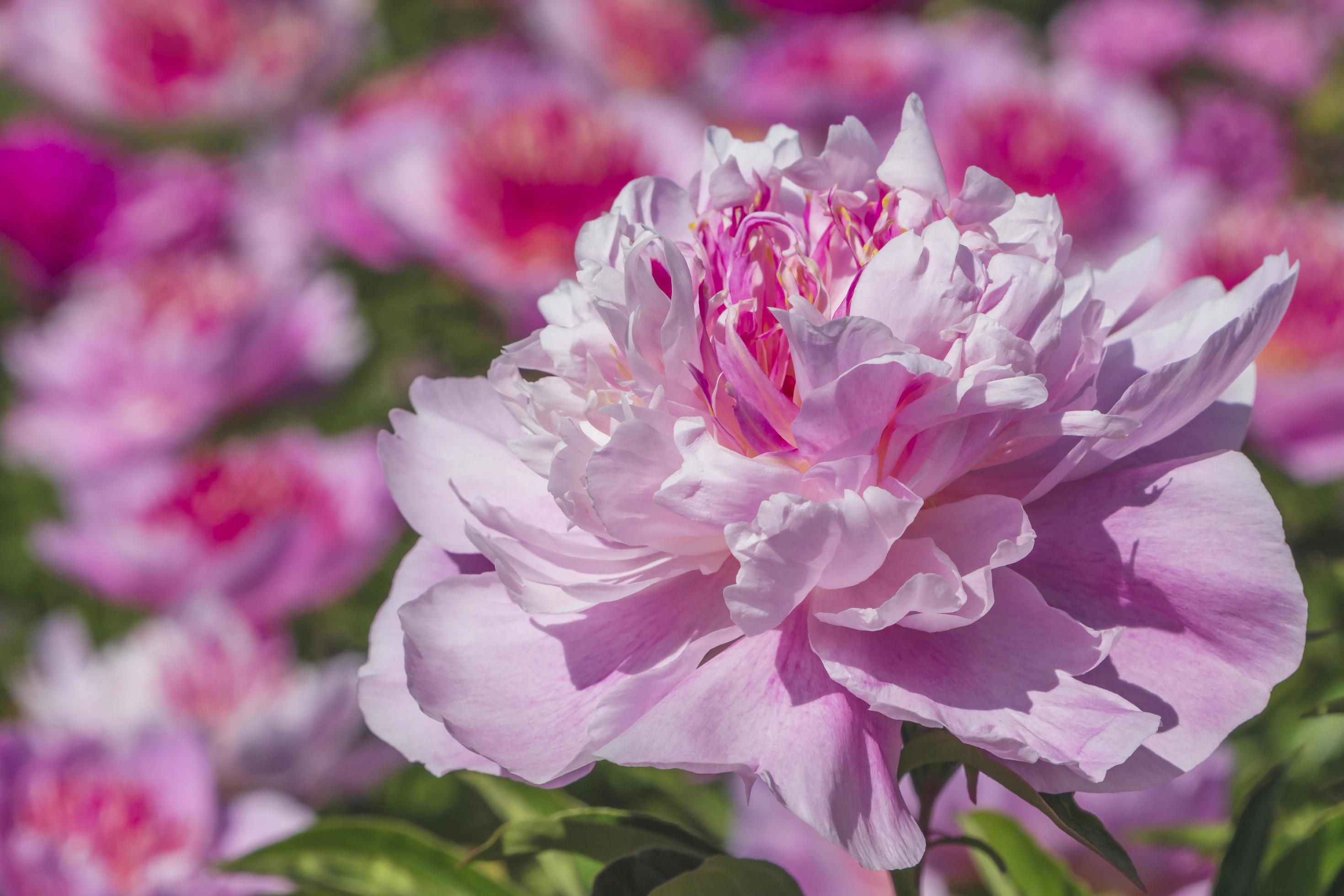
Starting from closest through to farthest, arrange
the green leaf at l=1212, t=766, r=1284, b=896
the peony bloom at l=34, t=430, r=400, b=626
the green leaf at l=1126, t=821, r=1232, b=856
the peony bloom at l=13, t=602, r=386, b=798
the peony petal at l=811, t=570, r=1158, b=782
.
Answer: the peony petal at l=811, t=570, r=1158, b=782
the green leaf at l=1212, t=766, r=1284, b=896
the green leaf at l=1126, t=821, r=1232, b=856
the peony bloom at l=13, t=602, r=386, b=798
the peony bloom at l=34, t=430, r=400, b=626

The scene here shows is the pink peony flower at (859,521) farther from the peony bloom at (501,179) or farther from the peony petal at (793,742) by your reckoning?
the peony bloom at (501,179)

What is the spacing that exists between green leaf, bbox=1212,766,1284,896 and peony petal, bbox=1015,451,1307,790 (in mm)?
118

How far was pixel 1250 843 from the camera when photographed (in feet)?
1.55

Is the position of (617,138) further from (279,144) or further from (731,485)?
(731,485)

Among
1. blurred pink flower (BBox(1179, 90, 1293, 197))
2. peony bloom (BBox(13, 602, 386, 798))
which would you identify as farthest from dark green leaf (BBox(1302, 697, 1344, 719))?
blurred pink flower (BBox(1179, 90, 1293, 197))

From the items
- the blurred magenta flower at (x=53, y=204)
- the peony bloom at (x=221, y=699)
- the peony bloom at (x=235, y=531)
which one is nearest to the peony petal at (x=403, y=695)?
the peony bloom at (x=221, y=699)

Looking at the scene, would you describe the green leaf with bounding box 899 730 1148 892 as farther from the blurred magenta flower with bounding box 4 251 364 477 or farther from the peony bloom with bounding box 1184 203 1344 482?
the blurred magenta flower with bounding box 4 251 364 477

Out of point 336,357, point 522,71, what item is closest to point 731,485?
point 336,357

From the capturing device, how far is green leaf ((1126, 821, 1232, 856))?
1.97 ft

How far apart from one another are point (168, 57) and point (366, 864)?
5.29ft

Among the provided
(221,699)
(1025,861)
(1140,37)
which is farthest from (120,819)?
(1140,37)

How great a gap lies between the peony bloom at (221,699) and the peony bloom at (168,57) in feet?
3.55

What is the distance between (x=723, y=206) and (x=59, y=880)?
606 mm

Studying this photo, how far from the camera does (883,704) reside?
1.19 feet
